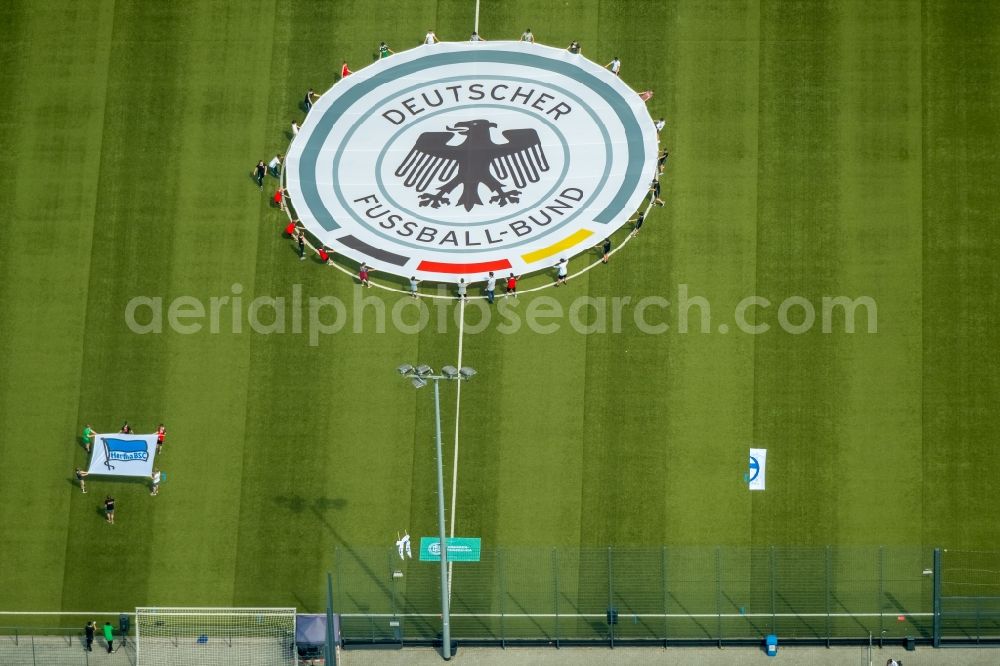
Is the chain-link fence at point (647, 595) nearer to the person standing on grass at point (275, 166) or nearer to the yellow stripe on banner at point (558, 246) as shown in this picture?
the yellow stripe on banner at point (558, 246)

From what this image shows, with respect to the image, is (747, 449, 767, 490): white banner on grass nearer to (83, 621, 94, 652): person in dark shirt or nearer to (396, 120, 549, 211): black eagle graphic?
(396, 120, 549, 211): black eagle graphic

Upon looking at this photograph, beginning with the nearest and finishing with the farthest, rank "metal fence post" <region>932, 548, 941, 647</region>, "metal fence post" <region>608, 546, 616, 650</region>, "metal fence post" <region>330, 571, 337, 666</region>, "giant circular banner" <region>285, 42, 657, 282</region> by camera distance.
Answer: "metal fence post" <region>330, 571, 337, 666</region> → "metal fence post" <region>932, 548, 941, 647</region> → "metal fence post" <region>608, 546, 616, 650</region> → "giant circular banner" <region>285, 42, 657, 282</region>

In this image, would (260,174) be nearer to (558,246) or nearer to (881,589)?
(558,246)

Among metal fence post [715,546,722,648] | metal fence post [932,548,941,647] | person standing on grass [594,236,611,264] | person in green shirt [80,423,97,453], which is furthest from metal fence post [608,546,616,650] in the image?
person in green shirt [80,423,97,453]

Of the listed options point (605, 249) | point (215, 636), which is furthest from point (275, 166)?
point (215, 636)

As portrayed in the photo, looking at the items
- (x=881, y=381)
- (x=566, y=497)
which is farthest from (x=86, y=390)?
(x=881, y=381)

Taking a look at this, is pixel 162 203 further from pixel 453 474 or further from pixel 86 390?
pixel 453 474
